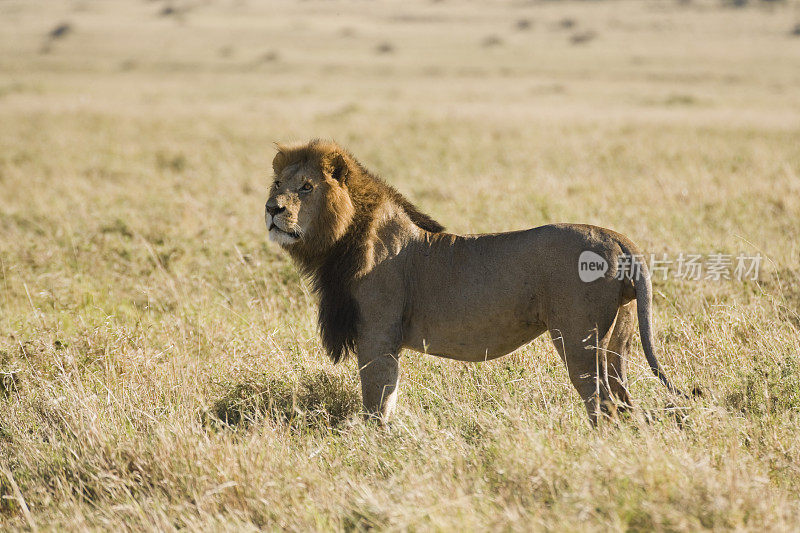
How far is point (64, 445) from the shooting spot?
445cm

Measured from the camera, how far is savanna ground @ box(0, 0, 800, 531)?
375cm

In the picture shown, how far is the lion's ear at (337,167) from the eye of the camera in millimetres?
4836

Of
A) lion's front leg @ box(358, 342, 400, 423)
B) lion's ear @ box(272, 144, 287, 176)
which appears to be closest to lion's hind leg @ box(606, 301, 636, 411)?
lion's front leg @ box(358, 342, 400, 423)

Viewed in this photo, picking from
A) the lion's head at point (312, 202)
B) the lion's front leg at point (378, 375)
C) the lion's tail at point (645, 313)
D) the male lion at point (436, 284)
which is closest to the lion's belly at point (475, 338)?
the male lion at point (436, 284)

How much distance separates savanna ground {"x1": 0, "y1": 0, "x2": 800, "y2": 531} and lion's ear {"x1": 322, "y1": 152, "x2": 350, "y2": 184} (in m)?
1.39

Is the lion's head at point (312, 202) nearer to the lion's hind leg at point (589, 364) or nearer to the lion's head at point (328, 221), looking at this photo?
the lion's head at point (328, 221)

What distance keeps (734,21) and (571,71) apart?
38963mm

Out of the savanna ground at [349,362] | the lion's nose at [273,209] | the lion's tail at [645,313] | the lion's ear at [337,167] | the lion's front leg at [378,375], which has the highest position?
the lion's ear at [337,167]

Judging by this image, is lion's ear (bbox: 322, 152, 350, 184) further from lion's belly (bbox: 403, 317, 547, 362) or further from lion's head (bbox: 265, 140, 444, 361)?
lion's belly (bbox: 403, 317, 547, 362)

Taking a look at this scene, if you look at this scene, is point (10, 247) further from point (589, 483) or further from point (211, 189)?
point (589, 483)

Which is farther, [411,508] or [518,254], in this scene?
[518,254]

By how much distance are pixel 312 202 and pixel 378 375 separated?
43.9 inches

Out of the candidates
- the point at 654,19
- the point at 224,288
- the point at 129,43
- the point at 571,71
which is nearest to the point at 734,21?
the point at 654,19

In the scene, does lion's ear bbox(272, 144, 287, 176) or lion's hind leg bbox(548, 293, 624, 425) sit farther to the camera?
lion's ear bbox(272, 144, 287, 176)
